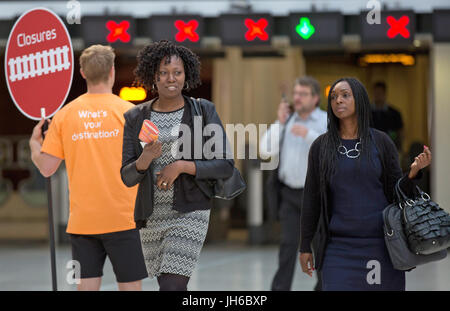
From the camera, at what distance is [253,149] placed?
12.3m

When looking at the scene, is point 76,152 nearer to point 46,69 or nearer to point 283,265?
point 46,69

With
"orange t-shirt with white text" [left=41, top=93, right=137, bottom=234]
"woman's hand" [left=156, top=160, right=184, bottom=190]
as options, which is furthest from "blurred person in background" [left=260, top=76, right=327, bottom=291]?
"woman's hand" [left=156, top=160, right=184, bottom=190]

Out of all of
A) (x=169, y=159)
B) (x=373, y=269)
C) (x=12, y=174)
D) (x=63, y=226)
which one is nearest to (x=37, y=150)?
(x=169, y=159)

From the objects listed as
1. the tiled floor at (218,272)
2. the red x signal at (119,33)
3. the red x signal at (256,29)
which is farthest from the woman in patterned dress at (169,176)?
the red x signal at (119,33)

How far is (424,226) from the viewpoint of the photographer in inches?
159

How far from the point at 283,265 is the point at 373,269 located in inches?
105

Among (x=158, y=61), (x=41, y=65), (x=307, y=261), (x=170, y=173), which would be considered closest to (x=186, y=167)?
(x=170, y=173)

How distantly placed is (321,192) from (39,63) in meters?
2.14

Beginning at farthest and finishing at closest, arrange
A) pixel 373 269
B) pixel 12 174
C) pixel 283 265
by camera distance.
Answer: pixel 12 174 < pixel 283 265 < pixel 373 269

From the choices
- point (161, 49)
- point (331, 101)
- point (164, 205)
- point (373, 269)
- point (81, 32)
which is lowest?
point (373, 269)

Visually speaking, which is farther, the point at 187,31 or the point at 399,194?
the point at 187,31

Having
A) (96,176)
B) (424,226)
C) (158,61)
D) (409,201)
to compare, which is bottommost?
(424,226)

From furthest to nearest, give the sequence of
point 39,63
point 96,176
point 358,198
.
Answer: point 39,63 < point 96,176 < point 358,198

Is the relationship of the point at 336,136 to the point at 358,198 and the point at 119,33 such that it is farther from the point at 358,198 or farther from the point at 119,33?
the point at 119,33
